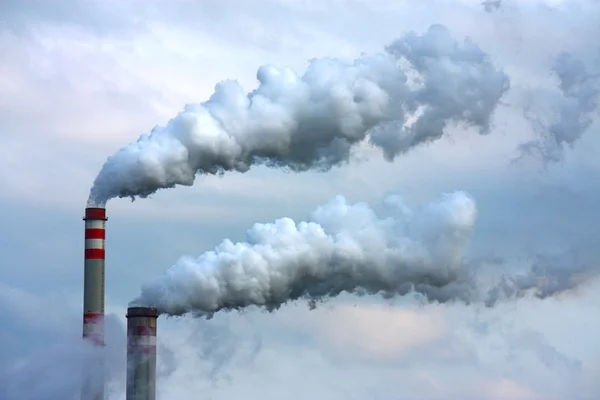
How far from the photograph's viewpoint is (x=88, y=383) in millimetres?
123188

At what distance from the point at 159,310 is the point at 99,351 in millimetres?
12418

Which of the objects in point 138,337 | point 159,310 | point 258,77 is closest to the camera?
point 258,77

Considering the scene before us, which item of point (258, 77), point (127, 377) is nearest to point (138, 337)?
point (127, 377)

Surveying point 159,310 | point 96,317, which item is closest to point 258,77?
point 159,310

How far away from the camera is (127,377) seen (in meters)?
122

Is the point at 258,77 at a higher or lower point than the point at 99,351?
higher

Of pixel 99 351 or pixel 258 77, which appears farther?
pixel 99 351

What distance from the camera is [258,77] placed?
104 meters

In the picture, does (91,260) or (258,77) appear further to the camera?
(91,260)

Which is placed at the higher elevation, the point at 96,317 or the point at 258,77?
the point at 258,77

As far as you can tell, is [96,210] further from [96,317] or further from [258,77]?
[258,77]

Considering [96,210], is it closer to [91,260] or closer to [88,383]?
[91,260]

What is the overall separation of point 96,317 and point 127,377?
17.0 feet

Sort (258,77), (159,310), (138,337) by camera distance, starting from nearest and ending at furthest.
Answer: (258,77) → (159,310) → (138,337)
